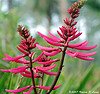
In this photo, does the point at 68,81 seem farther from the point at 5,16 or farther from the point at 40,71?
the point at 5,16

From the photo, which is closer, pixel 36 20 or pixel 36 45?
pixel 36 45

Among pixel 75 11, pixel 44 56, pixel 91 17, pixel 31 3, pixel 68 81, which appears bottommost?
pixel 68 81

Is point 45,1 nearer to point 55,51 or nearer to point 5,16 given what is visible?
point 5,16

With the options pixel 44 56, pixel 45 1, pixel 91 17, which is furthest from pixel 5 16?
pixel 45 1

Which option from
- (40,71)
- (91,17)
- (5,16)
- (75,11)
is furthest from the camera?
(91,17)

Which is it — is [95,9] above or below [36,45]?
above

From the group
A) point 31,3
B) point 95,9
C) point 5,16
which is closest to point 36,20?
point 31,3

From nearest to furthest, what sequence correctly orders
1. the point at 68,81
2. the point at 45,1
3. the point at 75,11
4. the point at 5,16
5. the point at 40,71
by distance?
1. the point at 75,11
2. the point at 40,71
3. the point at 68,81
4. the point at 5,16
5. the point at 45,1
